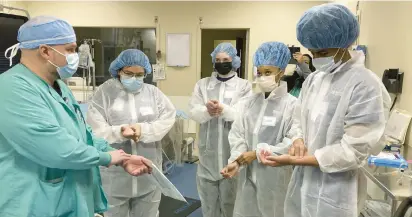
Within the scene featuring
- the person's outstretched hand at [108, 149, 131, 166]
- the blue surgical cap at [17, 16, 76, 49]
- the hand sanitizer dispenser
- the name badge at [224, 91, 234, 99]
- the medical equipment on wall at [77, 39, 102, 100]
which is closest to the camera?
the blue surgical cap at [17, 16, 76, 49]

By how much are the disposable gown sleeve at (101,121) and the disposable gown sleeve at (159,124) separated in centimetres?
13

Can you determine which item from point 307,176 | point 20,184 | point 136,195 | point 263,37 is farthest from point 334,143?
point 263,37

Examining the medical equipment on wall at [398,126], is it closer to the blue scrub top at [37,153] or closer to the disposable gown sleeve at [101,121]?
the disposable gown sleeve at [101,121]

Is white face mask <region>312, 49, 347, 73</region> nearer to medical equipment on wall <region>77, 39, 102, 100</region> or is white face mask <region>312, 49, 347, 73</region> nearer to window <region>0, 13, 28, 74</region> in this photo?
window <region>0, 13, 28, 74</region>

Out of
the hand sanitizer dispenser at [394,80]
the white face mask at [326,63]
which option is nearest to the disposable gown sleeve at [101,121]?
the white face mask at [326,63]

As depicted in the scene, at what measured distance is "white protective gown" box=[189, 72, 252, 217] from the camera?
7.75 feet

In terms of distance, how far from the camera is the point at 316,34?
1.25m

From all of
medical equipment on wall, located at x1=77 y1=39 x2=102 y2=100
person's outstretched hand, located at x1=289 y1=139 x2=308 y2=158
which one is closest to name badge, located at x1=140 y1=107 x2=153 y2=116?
person's outstretched hand, located at x1=289 y1=139 x2=308 y2=158

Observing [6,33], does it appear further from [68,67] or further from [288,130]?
[288,130]

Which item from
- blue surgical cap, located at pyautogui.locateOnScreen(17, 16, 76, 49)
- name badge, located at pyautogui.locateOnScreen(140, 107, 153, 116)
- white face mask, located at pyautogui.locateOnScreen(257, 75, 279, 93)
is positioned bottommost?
name badge, located at pyautogui.locateOnScreen(140, 107, 153, 116)

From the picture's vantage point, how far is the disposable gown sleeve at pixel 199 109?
93.7 inches

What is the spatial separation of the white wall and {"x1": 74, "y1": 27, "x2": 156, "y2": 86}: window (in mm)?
330

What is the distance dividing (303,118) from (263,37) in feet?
11.5

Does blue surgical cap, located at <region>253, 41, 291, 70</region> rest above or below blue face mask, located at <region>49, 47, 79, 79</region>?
above
